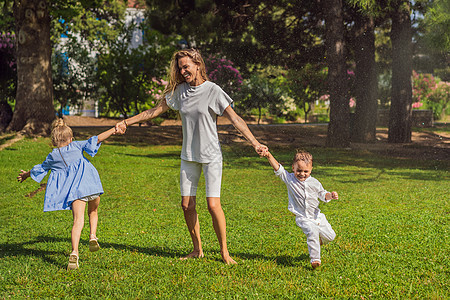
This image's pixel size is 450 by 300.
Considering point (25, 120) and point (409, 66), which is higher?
point (409, 66)

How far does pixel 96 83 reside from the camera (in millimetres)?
22797

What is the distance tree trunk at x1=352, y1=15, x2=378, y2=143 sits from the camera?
781 inches

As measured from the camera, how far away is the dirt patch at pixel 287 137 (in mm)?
18188

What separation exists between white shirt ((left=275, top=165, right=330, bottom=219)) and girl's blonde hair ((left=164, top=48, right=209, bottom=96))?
122 centimetres

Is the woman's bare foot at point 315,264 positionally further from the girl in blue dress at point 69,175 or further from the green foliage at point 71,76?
the green foliage at point 71,76

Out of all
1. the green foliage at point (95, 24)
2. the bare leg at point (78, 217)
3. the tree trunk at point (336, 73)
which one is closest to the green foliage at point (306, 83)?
the tree trunk at point (336, 73)

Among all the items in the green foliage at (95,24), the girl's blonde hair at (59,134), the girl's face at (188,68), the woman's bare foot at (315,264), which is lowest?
the woman's bare foot at (315,264)

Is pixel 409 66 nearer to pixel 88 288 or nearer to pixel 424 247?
pixel 424 247

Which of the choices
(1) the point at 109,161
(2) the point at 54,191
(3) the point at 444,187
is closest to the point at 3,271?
(2) the point at 54,191

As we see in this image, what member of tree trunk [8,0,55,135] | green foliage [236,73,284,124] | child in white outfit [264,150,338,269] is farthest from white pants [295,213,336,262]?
green foliage [236,73,284,124]

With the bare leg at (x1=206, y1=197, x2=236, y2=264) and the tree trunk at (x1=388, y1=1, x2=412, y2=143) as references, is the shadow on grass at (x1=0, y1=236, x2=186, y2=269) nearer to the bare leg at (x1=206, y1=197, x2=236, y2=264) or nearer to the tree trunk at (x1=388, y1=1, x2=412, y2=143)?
the bare leg at (x1=206, y1=197, x2=236, y2=264)

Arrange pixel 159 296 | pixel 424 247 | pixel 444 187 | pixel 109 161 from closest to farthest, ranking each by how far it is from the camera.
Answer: pixel 159 296, pixel 424 247, pixel 444 187, pixel 109 161

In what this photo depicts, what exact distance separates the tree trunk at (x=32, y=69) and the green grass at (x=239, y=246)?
639 centimetres

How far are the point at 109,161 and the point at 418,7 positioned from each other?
46.2ft
